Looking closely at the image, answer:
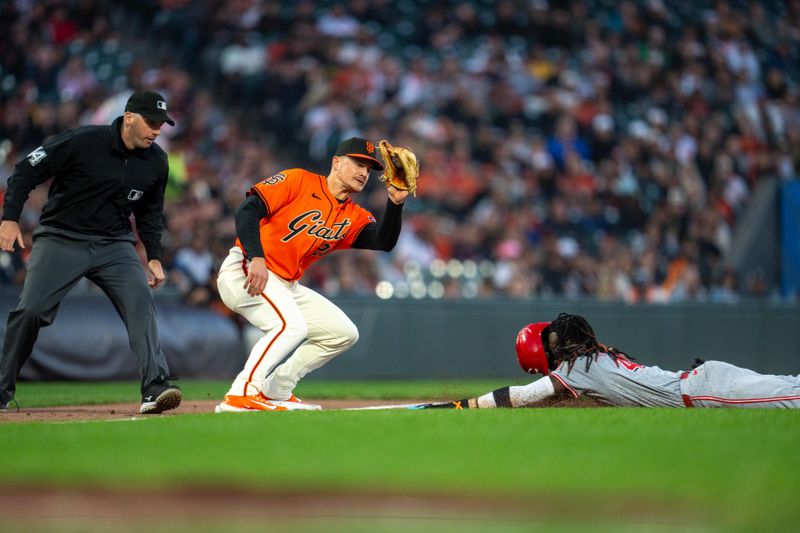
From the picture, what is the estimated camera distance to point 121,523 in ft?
11.9

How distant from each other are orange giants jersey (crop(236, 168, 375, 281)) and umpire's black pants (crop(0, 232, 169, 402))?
82cm

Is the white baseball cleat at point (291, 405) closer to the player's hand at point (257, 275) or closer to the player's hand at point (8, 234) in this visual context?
the player's hand at point (257, 275)

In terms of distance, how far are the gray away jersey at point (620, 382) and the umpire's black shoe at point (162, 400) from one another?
8.11ft

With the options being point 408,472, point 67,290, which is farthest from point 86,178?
point 408,472

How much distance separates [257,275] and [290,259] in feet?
2.11

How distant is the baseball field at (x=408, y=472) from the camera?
3.69m

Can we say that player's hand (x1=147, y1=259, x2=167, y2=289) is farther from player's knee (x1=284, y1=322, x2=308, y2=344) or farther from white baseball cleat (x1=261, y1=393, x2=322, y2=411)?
white baseball cleat (x1=261, y1=393, x2=322, y2=411)

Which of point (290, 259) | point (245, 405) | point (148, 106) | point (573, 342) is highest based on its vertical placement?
point (148, 106)

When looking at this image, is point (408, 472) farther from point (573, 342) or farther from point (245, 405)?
point (245, 405)

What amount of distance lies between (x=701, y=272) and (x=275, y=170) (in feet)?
23.3

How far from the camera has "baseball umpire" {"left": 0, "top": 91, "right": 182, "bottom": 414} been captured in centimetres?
722

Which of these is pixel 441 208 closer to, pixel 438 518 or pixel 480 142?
pixel 480 142

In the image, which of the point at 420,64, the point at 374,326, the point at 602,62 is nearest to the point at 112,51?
the point at 420,64

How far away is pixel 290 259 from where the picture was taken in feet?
25.6
